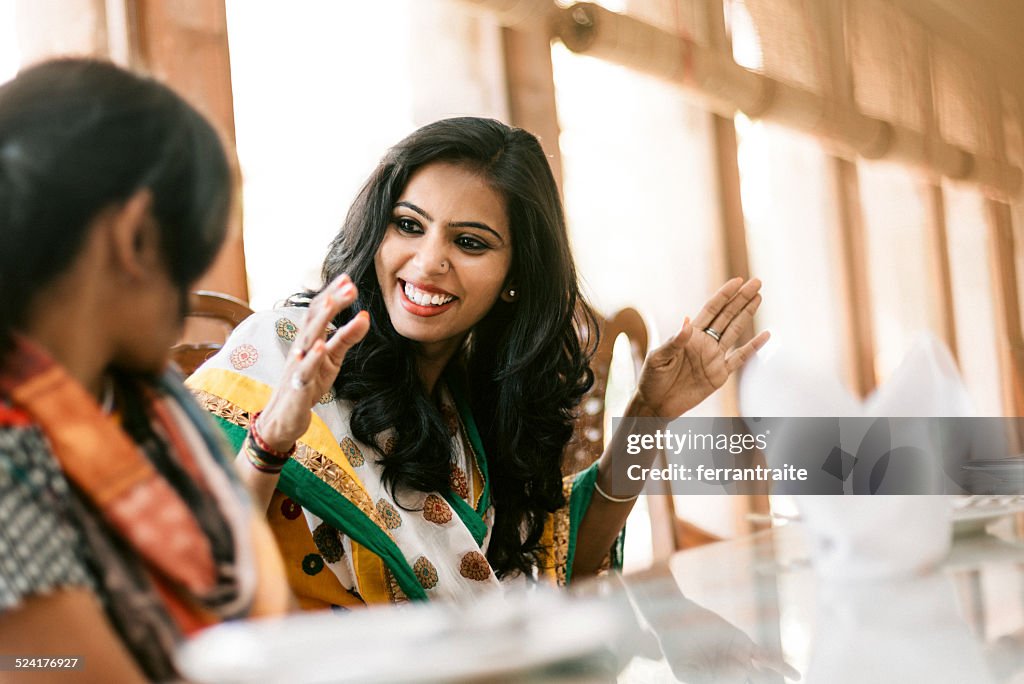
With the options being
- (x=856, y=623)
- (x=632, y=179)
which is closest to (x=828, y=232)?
(x=632, y=179)

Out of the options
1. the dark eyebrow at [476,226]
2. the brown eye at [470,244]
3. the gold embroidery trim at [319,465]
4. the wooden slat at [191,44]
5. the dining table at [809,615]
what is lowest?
the dining table at [809,615]

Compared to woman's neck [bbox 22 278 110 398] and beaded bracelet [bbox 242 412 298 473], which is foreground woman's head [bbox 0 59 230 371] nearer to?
woman's neck [bbox 22 278 110 398]

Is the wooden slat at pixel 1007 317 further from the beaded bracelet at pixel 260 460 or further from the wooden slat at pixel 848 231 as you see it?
the beaded bracelet at pixel 260 460

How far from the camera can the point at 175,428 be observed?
17.2 inches

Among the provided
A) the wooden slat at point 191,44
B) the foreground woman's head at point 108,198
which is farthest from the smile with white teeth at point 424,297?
the foreground woman's head at point 108,198

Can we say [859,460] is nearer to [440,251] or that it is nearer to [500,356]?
[500,356]

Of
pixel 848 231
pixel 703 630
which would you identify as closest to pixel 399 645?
pixel 703 630

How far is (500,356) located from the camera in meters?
0.81

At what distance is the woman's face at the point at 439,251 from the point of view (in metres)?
0.69

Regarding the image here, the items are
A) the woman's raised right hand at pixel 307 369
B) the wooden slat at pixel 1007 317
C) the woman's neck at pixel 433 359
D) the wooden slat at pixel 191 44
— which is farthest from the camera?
the wooden slat at pixel 1007 317

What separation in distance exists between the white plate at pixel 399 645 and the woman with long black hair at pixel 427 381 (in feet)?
0.50

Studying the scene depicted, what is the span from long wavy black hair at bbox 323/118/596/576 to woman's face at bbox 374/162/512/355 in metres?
0.01

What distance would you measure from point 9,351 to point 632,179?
0.64 meters

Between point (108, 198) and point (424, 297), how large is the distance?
306 millimetres
